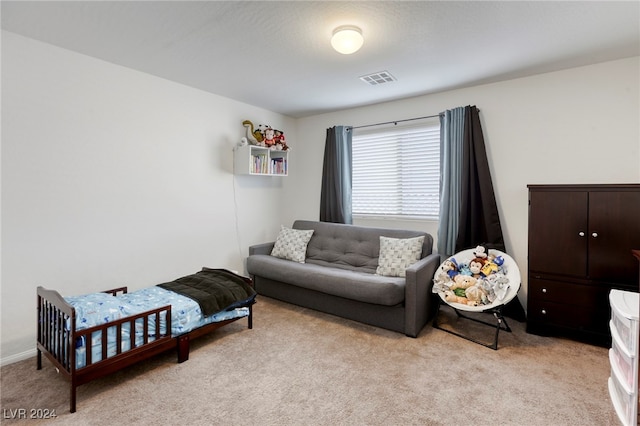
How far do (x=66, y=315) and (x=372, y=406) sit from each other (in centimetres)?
191

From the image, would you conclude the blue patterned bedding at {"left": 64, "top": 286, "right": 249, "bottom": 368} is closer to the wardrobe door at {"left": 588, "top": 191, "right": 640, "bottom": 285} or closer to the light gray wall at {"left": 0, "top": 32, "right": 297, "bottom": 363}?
the light gray wall at {"left": 0, "top": 32, "right": 297, "bottom": 363}

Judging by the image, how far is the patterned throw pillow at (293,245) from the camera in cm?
382

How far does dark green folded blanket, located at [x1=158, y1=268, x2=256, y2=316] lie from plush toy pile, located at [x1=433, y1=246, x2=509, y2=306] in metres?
1.78

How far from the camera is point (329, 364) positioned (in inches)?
91.8

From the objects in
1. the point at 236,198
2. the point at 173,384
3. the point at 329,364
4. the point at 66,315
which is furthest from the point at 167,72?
the point at 329,364

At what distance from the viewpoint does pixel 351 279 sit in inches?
117

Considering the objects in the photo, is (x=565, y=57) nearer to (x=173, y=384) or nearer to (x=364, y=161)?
(x=364, y=161)

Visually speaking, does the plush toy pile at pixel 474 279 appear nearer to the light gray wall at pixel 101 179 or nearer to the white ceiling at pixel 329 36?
the white ceiling at pixel 329 36

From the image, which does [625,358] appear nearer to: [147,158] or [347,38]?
[347,38]

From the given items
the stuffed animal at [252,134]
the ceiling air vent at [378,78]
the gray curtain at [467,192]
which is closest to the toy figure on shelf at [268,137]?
the stuffed animal at [252,134]

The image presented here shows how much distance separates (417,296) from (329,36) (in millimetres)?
2230

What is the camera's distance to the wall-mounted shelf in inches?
151

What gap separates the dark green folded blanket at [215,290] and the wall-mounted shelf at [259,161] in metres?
1.36

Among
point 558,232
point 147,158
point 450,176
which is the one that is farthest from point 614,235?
point 147,158
